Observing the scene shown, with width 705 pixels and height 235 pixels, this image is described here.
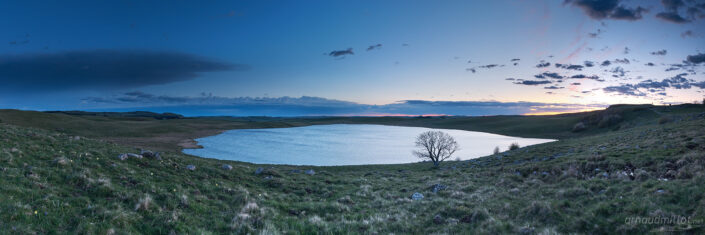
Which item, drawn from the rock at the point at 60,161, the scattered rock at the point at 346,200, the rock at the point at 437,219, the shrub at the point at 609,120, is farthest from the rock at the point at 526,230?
the shrub at the point at 609,120

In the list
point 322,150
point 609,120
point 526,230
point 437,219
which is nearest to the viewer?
point 526,230

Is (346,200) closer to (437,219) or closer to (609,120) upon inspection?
(437,219)

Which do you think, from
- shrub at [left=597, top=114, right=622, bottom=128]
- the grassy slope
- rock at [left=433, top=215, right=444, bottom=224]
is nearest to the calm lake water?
shrub at [left=597, top=114, right=622, bottom=128]

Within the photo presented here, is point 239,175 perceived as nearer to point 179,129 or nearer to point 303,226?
point 303,226

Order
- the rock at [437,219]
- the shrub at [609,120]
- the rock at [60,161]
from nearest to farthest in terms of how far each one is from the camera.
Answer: the rock at [437,219]
the rock at [60,161]
the shrub at [609,120]

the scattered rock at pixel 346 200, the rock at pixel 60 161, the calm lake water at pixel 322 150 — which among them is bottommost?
the calm lake water at pixel 322 150

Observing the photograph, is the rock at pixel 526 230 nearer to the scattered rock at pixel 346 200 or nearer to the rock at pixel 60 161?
the scattered rock at pixel 346 200

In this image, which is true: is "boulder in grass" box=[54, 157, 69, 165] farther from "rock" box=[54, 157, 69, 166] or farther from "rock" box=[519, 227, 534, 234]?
"rock" box=[519, 227, 534, 234]

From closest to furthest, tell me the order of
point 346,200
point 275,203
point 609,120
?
1. point 275,203
2. point 346,200
3. point 609,120

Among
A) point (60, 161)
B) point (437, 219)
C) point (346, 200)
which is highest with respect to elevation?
point (60, 161)

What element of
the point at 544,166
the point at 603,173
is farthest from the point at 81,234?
the point at 544,166

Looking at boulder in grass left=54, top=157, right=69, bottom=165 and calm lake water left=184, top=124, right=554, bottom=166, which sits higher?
boulder in grass left=54, top=157, right=69, bottom=165

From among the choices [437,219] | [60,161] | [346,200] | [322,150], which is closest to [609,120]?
[322,150]

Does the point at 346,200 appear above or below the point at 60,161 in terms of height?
below
